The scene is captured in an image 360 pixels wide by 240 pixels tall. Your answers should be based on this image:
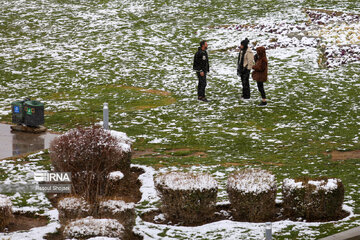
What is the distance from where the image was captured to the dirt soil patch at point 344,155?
1489cm

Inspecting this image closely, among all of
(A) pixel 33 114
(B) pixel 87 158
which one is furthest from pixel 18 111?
(B) pixel 87 158

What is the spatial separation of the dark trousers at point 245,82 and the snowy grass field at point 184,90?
1.17 feet

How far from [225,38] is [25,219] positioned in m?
20.3

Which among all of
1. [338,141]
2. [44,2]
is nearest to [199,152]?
[338,141]

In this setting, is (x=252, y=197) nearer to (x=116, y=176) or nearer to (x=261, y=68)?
(x=116, y=176)

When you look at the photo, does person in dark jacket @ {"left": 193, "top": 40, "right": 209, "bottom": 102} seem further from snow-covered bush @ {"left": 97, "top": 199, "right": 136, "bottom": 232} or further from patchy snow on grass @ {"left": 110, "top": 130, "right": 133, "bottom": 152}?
snow-covered bush @ {"left": 97, "top": 199, "right": 136, "bottom": 232}

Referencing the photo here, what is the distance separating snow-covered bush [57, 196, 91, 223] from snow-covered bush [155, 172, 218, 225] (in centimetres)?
146

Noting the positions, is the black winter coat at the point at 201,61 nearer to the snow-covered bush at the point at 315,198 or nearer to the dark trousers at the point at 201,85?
the dark trousers at the point at 201,85

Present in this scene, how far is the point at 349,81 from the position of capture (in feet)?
75.9

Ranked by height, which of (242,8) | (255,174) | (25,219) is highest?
(242,8)

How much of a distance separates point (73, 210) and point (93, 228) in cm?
100

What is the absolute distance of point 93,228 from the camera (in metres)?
9.83

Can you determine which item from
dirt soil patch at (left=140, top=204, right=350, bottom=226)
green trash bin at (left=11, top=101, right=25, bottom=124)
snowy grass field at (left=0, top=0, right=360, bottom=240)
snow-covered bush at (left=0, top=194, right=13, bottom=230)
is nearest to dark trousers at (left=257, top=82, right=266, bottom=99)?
snowy grass field at (left=0, top=0, right=360, bottom=240)

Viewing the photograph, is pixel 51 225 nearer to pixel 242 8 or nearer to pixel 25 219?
pixel 25 219
